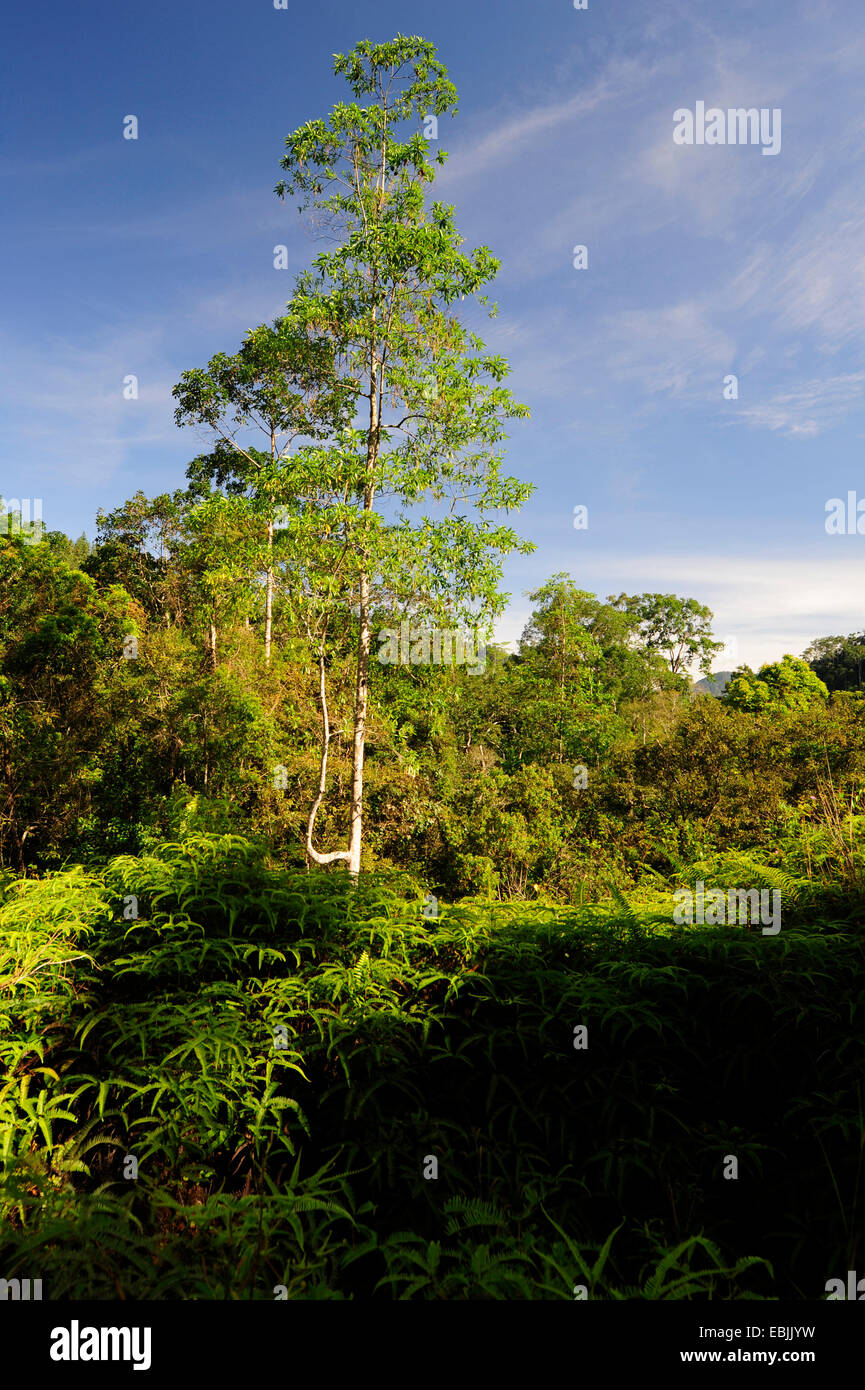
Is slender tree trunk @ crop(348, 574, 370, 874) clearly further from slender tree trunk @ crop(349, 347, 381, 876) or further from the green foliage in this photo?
the green foliage

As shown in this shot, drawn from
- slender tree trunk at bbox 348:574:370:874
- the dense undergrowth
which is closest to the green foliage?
slender tree trunk at bbox 348:574:370:874

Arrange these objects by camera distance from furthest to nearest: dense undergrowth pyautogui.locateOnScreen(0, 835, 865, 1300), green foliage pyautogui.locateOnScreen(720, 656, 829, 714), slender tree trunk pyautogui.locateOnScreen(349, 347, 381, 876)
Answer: green foliage pyautogui.locateOnScreen(720, 656, 829, 714) < slender tree trunk pyautogui.locateOnScreen(349, 347, 381, 876) < dense undergrowth pyautogui.locateOnScreen(0, 835, 865, 1300)

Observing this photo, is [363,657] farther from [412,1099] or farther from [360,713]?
[412,1099]

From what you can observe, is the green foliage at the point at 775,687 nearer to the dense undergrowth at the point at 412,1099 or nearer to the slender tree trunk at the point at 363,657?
the slender tree trunk at the point at 363,657

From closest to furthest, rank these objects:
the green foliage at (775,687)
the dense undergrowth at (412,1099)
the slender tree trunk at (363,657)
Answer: the dense undergrowth at (412,1099) → the slender tree trunk at (363,657) → the green foliage at (775,687)

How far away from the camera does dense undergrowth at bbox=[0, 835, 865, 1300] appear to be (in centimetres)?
146

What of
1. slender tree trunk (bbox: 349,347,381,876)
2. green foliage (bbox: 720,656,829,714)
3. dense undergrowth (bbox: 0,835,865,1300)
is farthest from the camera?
green foliage (bbox: 720,656,829,714)

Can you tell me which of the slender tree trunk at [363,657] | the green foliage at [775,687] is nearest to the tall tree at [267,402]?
the slender tree trunk at [363,657]

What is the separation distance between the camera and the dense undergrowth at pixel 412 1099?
1456mm

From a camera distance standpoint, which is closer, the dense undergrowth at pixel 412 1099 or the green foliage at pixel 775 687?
the dense undergrowth at pixel 412 1099

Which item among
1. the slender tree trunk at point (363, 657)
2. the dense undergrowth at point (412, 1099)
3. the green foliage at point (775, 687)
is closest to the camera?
the dense undergrowth at point (412, 1099)

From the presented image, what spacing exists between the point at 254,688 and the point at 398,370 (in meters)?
7.68

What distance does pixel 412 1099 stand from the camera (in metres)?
2.02

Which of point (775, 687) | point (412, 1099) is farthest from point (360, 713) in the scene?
point (775, 687)
